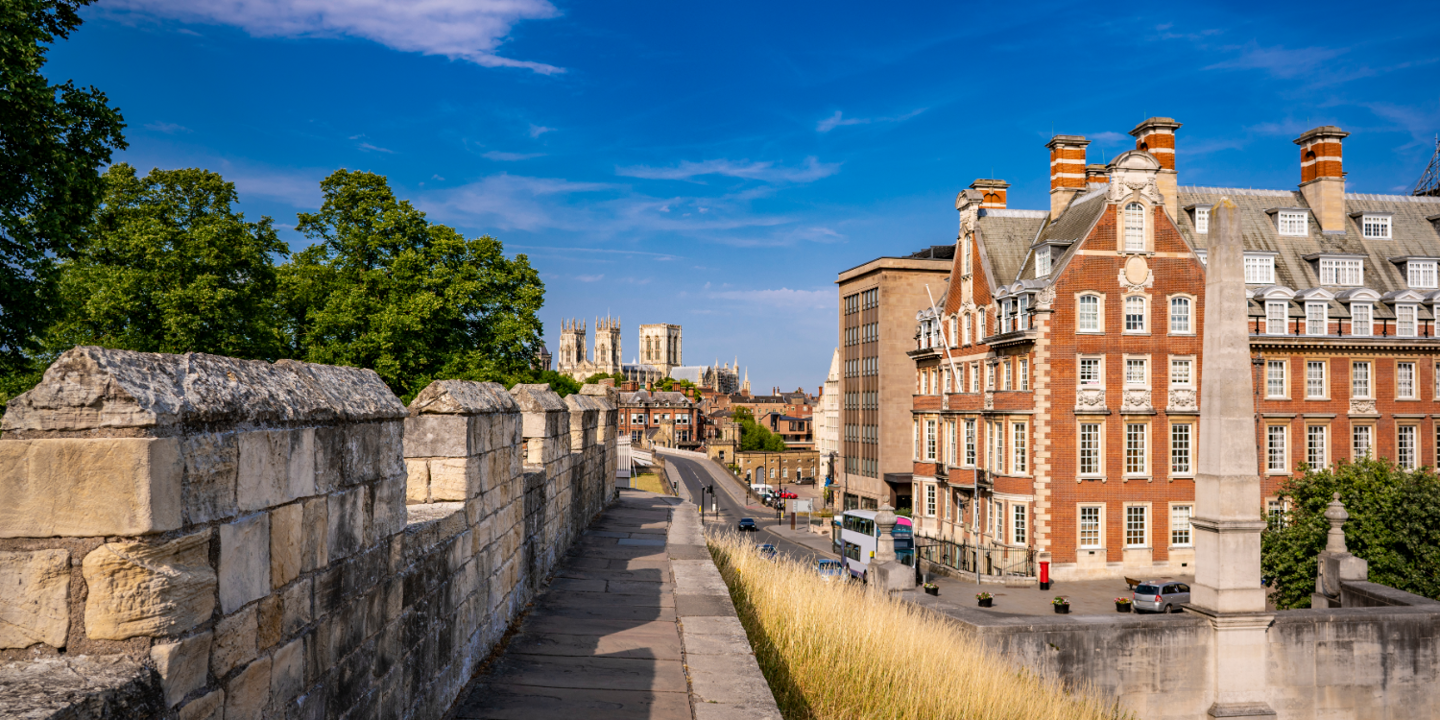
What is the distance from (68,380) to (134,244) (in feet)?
92.3

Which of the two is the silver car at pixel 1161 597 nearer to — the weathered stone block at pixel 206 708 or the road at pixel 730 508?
the road at pixel 730 508

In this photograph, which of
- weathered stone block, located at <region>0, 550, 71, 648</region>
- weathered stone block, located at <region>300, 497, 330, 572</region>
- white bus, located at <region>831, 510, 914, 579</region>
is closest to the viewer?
weathered stone block, located at <region>0, 550, 71, 648</region>

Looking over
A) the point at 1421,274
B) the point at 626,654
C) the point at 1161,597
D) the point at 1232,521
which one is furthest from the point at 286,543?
the point at 1421,274

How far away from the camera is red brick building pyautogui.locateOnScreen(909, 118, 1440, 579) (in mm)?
35719

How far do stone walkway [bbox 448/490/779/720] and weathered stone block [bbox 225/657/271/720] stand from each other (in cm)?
278

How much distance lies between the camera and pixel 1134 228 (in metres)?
36.2

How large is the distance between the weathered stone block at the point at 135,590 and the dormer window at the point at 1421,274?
49079mm

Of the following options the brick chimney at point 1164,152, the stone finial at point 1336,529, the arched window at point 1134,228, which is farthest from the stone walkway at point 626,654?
the brick chimney at point 1164,152

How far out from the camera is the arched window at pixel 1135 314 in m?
36.2

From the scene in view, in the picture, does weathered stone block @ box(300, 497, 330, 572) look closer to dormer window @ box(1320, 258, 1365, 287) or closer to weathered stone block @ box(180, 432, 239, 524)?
weathered stone block @ box(180, 432, 239, 524)

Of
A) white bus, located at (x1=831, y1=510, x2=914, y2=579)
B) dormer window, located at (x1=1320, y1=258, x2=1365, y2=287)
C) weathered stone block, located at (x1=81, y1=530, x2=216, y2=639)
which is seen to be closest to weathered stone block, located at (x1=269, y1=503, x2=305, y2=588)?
weathered stone block, located at (x1=81, y1=530, x2=216, y2=639)

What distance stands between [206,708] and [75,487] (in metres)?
0.86

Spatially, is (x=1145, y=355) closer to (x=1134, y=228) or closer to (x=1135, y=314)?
(x=1135, y=314)

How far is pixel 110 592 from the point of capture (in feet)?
8.91
